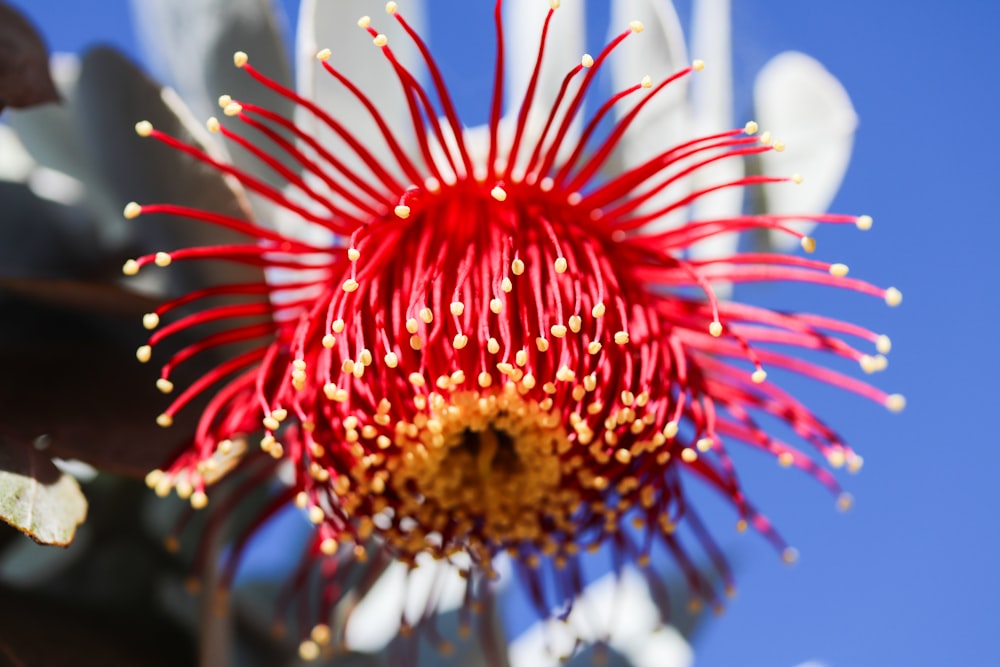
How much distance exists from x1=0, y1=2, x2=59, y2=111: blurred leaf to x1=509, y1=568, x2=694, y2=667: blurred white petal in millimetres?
633

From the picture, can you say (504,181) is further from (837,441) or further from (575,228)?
(837,441)

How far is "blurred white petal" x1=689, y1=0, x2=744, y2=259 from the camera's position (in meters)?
1.09

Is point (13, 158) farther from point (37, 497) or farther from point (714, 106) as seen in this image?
point (714, 106)

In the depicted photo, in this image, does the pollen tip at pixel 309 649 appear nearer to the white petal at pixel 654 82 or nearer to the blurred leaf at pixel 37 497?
the blurred leaf at pixel 37 497

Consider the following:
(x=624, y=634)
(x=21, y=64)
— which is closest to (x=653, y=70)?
(x=21, y=64)

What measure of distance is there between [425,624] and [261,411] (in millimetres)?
301

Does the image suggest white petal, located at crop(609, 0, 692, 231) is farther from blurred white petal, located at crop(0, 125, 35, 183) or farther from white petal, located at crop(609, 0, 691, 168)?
blurred white petal, located at crop(0, 125, 35, 183)

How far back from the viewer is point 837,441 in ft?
3.43

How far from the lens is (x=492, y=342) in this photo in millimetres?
906

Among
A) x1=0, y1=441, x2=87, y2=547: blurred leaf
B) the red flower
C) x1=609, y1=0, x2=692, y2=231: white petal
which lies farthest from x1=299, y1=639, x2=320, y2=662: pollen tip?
x1=609, y1=0, x2=692, y2=231: white petal

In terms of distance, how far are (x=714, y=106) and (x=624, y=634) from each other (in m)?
0.60

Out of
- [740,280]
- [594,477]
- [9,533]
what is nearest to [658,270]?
[740,280]

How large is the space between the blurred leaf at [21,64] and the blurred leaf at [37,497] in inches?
10.1

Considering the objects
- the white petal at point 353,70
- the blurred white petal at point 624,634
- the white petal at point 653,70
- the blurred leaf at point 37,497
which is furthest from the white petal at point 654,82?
the blurred leaf at point 37,497
